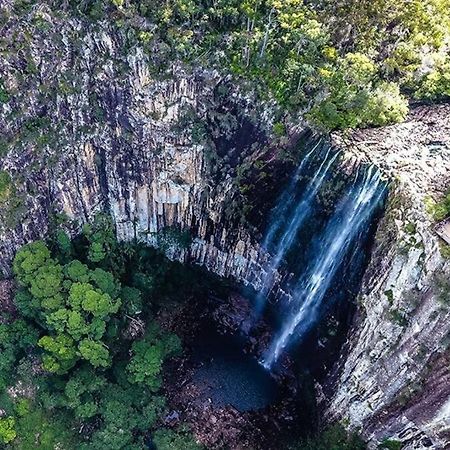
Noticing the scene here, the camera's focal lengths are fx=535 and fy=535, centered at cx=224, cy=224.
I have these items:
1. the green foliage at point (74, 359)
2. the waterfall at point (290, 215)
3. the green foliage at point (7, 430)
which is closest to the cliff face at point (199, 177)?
the waterfall at point (290, 215)

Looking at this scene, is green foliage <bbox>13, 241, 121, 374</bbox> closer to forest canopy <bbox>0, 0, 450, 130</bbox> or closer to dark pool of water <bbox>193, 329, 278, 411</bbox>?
dark pool of water <bbox>193, 329, 278, 411</bbox>

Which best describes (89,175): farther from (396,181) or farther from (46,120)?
(396,181)

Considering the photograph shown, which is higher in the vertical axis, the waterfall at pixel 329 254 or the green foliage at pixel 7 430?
the waterfall at pixel 329 254

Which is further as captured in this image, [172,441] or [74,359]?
[172,441]

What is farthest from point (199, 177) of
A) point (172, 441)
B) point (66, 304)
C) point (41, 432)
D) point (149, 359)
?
point (41, 432)

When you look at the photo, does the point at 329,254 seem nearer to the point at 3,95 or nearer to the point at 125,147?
the point at 125,147

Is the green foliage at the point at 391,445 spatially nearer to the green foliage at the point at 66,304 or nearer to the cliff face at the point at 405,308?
the cliff face at the point at 405,308

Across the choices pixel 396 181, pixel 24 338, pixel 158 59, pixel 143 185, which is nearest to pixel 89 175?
pixel 143 185
